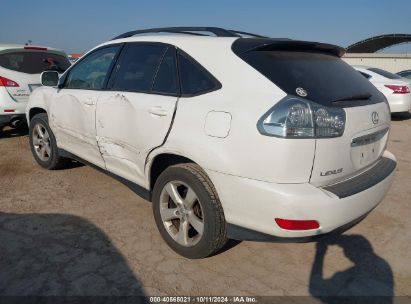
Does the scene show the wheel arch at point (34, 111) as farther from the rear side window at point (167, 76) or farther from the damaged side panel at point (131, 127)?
the rear side window at point (167, 76)

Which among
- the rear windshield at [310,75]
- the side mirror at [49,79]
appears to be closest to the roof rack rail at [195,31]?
the rear windshield at [310,75]

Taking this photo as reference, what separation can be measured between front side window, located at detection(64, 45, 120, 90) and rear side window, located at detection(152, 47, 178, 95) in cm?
85

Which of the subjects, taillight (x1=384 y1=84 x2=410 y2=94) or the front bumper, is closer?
the front bumper

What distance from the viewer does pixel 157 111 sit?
283 centimetres

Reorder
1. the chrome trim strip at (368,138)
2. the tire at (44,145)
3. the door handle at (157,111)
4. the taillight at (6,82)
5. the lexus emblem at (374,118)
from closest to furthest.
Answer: the chrome trim strip at (368,138) < the lexus emblem at (374,118) < the door handle at (157,111) < the tire at (44,145) < the taillight at (6,82)

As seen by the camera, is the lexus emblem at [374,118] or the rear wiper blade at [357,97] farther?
the lexus emblem at [374,118]

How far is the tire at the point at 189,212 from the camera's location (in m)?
2.54

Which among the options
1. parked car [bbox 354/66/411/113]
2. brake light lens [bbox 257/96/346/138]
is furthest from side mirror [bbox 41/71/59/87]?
parked car [bbox 354/66/411/113]

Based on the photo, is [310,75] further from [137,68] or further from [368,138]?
[137,68]

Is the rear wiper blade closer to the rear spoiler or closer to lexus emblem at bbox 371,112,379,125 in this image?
lexus emblem at bbox 371,112,379,125

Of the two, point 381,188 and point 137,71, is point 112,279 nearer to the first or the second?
point 137,71

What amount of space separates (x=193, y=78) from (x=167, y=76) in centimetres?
32

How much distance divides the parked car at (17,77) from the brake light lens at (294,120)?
509 cm

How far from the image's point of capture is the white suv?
2211 mm
